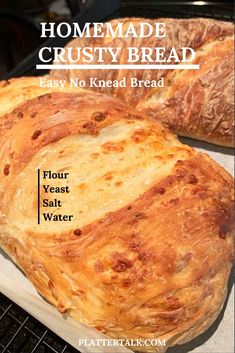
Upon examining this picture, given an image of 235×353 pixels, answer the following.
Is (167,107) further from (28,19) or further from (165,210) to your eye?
(28,19)

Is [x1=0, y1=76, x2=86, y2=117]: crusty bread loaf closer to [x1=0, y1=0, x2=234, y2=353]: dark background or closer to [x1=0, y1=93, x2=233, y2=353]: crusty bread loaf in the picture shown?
[x1=0, y1=93, x2=233, y2=353]: crusty bread loaf

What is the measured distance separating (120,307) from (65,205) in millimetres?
264

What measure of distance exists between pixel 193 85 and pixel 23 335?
929 millimetres

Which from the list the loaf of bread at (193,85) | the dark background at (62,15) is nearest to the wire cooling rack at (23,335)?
the loaf of bread at (193,85)

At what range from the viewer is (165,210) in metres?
0.96

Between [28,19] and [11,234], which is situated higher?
[28,19]

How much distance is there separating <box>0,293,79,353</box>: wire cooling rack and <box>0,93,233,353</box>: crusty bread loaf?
107 mm

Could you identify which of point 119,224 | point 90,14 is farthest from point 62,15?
point 119,224

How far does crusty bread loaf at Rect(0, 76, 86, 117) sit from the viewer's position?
122 cm

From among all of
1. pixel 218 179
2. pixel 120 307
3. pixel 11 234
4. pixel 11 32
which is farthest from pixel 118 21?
pixel 120 307

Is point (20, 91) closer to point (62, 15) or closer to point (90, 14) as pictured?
point (90, 14)

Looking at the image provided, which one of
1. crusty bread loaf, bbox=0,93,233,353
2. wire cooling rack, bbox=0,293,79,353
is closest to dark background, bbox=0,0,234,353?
crusty bread loaf, bbox=0,93,233,353

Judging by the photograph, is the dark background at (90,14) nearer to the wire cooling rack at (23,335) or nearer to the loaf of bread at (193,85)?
the loaf of bread at (193,85)

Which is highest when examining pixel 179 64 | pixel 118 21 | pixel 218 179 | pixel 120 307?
pixel 118 21
